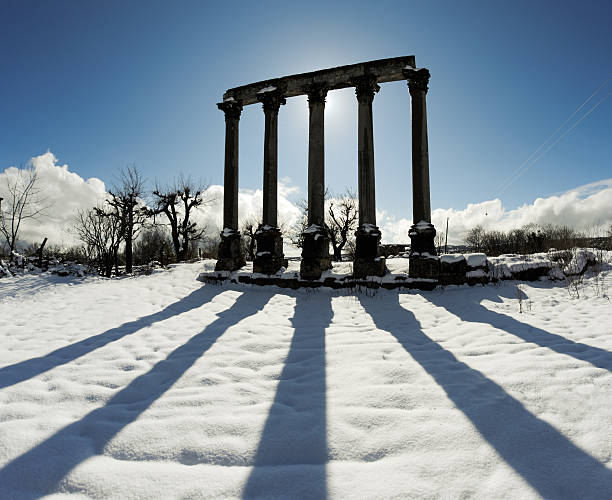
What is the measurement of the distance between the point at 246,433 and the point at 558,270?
9172 mm

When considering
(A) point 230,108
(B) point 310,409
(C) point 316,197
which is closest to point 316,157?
(C) point 316,197

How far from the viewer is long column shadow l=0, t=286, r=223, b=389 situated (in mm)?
2922

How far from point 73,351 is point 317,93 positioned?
10.4 metres

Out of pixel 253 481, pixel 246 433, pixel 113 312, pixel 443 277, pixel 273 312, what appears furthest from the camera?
pixel 443 277

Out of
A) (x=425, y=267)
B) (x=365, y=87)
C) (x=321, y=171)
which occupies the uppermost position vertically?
(x=365, y=87)

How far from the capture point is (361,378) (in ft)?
9.28

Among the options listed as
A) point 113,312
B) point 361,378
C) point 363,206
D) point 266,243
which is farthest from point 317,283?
point 361,378

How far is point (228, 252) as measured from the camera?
36.2ft

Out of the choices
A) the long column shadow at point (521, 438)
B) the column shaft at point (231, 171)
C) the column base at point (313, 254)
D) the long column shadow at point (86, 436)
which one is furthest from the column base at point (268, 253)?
the long column shadow at point (521, 438)

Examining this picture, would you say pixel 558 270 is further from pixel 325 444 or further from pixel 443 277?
pixel 325 444

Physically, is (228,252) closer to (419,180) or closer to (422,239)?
(422,239)

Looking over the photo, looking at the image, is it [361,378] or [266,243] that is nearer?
[361,378]

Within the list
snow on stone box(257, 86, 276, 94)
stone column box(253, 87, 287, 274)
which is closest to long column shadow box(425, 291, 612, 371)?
stone column box(253, 87, 287, 274)

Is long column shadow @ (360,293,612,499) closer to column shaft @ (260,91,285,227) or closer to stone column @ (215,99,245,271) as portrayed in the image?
column shaft @ (260,91,285,227)
